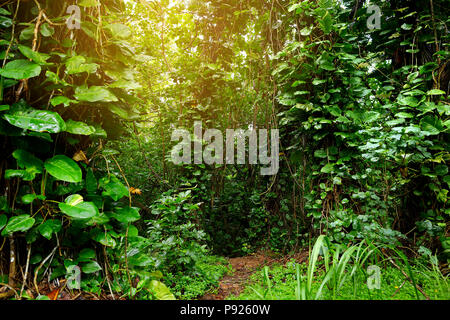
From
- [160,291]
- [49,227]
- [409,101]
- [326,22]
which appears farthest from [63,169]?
[409,101]

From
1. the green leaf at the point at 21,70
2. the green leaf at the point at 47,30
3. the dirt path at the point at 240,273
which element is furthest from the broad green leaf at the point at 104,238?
the dirt path at the point at 240,273

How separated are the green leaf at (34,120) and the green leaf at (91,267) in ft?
2.06

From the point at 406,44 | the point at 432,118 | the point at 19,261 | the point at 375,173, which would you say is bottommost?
the point at 19,261

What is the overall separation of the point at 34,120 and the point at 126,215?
1.85 feet

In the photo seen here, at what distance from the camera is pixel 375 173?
6.34 feet

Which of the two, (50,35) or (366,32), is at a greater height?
(366,32)

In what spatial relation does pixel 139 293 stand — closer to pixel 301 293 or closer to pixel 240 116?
pixel 301 293

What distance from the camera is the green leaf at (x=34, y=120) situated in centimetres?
83

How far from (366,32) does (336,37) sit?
79 centimetres

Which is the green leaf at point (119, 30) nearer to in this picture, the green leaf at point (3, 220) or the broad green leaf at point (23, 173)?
the broad green leaf at point (23, 173)

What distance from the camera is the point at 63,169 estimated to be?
2.99ft

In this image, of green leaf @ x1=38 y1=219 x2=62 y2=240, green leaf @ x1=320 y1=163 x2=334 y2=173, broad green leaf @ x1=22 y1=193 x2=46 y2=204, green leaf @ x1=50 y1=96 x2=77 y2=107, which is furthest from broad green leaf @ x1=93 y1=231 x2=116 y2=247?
green leaf @ x1=320 y1=163 x2=334 y2=173

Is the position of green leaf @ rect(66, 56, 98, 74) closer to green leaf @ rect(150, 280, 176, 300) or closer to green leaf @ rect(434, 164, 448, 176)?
green leaf @ rect(150, 280, 176, 300)
